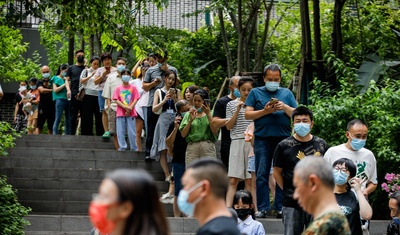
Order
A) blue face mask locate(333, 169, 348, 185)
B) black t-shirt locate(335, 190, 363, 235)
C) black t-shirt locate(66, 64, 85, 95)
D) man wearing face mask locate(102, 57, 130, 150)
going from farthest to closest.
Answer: black t-shirt locate(66, 64, 85, 95)
man wearing face mask locate(102, 57, 130, 150)
blue face mask locate(333, 169, 348, 185)
black t-shirt locate(335, 190, 363, 235)

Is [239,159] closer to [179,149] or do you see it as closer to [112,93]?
[179,149]

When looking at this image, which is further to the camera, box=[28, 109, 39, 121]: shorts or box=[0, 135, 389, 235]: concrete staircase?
box=[28, 109, 39, 121]: shorts

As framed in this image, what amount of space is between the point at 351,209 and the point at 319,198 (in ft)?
12.3

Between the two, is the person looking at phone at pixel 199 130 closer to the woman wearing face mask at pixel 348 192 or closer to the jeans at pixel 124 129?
the jeans at pixel 124 129

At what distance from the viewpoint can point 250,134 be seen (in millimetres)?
14844

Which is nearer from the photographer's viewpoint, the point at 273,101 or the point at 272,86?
the point at 273,101

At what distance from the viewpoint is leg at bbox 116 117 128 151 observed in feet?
62.8

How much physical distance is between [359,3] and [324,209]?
1663 centimetres

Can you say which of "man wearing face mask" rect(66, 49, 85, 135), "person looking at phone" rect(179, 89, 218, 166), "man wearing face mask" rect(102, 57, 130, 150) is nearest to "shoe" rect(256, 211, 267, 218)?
"person looking at phone" rect(179, 89, 218, 166)

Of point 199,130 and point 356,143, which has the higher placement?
point 356,143

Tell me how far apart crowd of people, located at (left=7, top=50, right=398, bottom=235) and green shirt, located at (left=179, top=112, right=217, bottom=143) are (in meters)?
0.02

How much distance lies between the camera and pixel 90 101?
68.9 feet

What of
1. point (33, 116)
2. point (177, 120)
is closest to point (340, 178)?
point (177, 120)

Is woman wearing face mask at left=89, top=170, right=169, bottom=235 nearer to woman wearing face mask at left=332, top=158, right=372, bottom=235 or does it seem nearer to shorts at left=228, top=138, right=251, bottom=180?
woman wearing face mask at left=332, top=158, right=372, bottom=235
